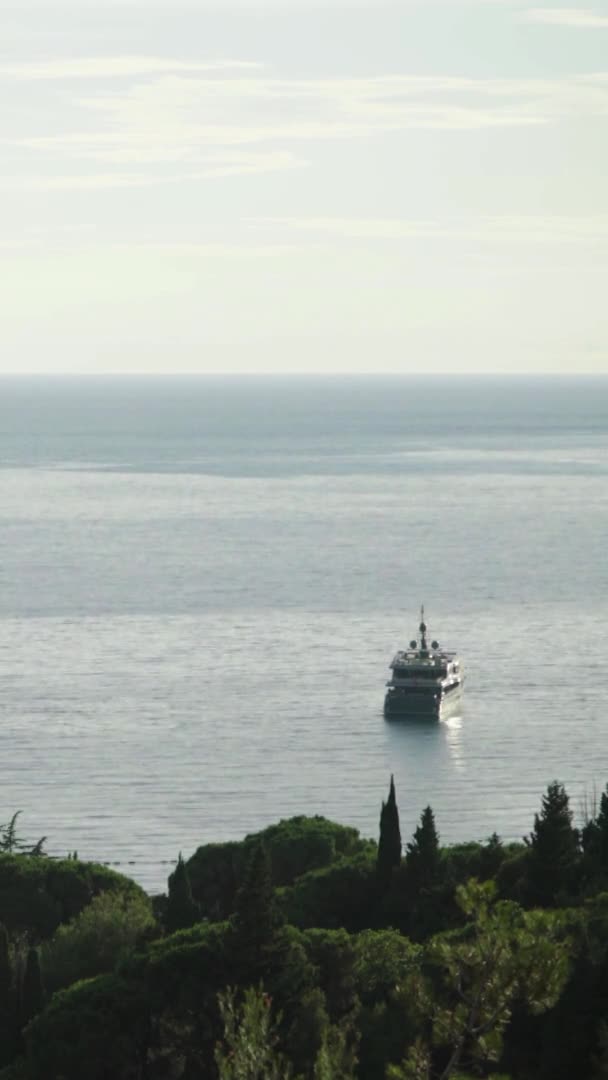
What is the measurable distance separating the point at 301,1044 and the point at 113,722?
69.5 m

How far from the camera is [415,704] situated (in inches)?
4791

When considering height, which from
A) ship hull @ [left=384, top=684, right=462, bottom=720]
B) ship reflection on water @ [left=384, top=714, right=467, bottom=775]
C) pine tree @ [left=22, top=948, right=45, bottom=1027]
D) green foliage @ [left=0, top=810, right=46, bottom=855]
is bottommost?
pine tree @ [left=22, top=948, right=45, bottom=1027]

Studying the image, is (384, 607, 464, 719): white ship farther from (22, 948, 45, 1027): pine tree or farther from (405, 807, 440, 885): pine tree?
(22, 948, 45, 1027): pine tree

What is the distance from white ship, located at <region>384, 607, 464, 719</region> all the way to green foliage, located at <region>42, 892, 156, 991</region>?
201 feet

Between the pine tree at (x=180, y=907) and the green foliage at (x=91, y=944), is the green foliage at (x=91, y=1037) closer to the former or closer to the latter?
the green foliage at (x=91, y=944)

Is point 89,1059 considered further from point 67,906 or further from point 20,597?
point 20,597

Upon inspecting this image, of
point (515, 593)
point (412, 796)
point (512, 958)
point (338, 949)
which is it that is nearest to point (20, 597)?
point (515, 593)

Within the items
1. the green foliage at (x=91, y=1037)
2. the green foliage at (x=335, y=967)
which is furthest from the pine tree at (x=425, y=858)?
the green foliage at (x=91, y=1037)

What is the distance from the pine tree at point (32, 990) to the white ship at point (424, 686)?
227 ft

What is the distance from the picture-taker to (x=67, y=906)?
221ft

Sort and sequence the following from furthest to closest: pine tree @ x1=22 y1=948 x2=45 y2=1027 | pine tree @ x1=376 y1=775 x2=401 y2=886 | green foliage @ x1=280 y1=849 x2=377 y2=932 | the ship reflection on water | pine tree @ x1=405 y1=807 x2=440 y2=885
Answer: the ship reflection on water, pine tree @ x1=376 y1=775 x2=401 y2=886, pine tree @ x1=405 y1=807 x2=440 y2=885, green foliage @ x1=280 y1=849 x2=377 y2=932, pine tree @ x1=22 y1=948 x2=45 y2=1027

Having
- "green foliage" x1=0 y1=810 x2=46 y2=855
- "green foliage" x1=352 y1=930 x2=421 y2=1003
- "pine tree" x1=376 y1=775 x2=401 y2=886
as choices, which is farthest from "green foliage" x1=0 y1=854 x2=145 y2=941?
"green foliage" x1=352 y1=930 x2=421 y2=1003

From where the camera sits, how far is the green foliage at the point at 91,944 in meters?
58.9

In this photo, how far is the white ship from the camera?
122m
